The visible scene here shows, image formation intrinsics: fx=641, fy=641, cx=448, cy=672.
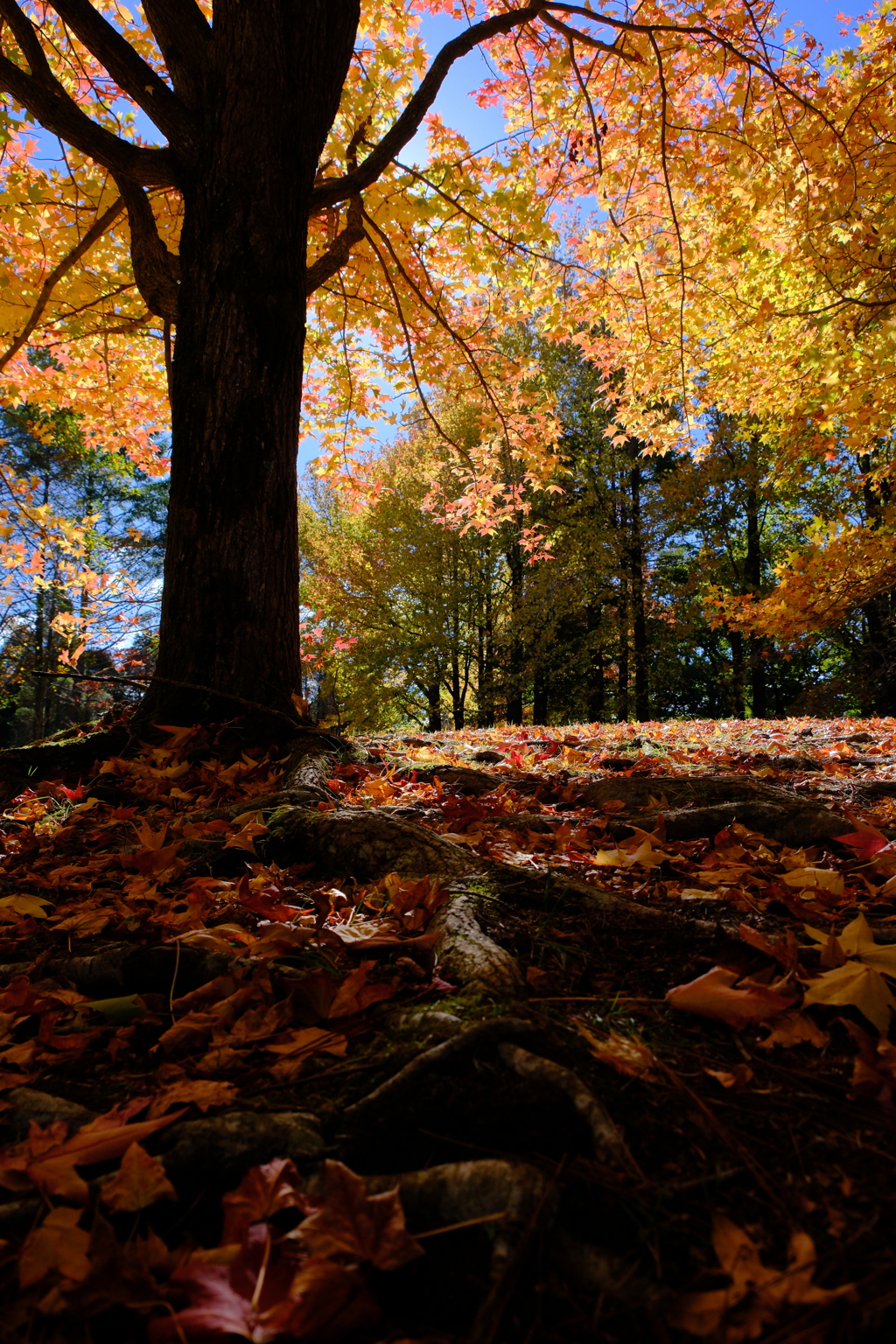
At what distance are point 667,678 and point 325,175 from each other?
1476 centimetres

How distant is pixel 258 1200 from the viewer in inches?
30.2

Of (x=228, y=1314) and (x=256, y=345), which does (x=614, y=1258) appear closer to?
(x=228, y=1314)

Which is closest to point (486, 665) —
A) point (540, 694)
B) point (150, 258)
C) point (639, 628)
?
point (540, 694)

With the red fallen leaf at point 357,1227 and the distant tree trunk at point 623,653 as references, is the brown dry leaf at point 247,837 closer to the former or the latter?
the red fallen leaf at point 357,1227

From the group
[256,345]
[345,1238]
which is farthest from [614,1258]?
[256,345]

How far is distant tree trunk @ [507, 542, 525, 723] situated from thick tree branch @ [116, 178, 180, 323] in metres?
12.1

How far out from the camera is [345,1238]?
0.70 metres

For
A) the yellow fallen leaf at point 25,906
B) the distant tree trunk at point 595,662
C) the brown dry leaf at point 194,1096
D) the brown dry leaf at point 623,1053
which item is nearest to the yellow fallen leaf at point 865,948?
the brown dry leaf at point 623,1053

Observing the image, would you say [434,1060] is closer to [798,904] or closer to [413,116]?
[798,904]

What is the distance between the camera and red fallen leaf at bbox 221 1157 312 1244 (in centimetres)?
75

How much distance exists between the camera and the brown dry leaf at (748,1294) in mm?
569

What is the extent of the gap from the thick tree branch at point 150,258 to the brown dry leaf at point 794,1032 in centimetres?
502

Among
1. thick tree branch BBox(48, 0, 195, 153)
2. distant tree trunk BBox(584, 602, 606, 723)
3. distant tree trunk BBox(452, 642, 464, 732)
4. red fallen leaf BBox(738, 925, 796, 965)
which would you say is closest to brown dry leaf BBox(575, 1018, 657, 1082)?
red fallen leaf BBox(738, 925, 796, 965)

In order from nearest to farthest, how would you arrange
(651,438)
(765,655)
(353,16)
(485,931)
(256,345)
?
(485,931), (256,345), (353,16), (651,438), (765,655)
